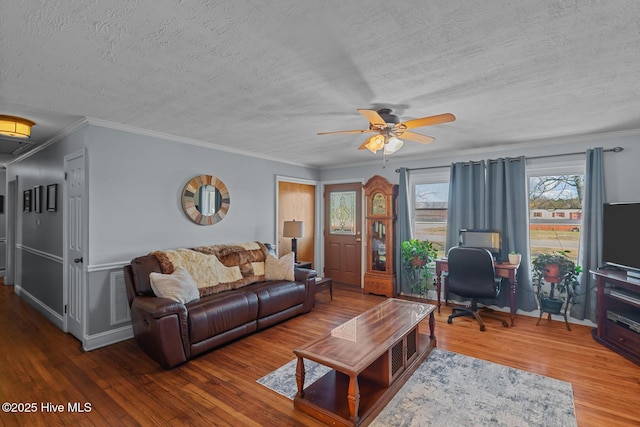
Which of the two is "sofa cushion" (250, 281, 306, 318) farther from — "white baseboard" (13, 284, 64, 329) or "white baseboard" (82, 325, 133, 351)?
"white baseboard" (13, 284, 64, 329)

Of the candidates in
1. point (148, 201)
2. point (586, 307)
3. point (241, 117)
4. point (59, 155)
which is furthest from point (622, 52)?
point (59, 155)

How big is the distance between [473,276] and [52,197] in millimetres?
5308

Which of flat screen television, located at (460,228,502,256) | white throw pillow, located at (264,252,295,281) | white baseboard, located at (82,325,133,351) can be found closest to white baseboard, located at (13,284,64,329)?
white baseboard, located at (82,325,133,351)

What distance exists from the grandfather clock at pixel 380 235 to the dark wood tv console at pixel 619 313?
2.57 metres

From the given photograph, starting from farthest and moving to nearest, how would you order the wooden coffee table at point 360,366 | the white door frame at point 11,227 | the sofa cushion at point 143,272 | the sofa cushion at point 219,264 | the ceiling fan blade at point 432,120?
the white door frame at point 11,227 < the sofa cushion at point 219,264 < the sofa cushion at point 143,272 < the ceiling fan blade at point 432,120 < the wooden coffee table at point 360,366

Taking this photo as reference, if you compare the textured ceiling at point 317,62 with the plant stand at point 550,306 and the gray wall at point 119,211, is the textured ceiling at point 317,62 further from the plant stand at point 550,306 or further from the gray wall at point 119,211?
the plant stand at point 550,306

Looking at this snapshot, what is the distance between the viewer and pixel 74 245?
3.42 m

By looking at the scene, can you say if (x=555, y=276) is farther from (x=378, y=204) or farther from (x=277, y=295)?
(x=277, y=295)

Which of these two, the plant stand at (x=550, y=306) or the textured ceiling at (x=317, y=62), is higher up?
the textured ceiling at (x=317, y=62)

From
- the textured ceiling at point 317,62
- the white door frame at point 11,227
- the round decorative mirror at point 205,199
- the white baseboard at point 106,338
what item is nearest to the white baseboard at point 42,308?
the white baseboard at point 106,338

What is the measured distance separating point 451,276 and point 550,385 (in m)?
1.57

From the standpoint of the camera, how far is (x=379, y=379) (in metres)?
2.41

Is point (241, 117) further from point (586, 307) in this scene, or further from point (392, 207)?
point (586, 307)

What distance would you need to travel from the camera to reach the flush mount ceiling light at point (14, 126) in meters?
3.03
